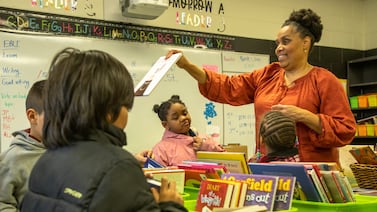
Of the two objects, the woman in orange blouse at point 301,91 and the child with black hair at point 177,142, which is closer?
the woman in orange blouse at point 301,91

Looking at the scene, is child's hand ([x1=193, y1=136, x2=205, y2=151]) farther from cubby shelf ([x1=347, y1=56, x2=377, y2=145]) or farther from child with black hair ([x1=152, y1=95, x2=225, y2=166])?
cubby shelf ([x1=347, y1=56, x2=377, y2=145])

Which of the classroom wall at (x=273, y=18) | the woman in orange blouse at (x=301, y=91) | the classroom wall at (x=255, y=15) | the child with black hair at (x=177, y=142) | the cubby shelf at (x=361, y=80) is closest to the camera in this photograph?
the woman in orange blouse at (x=301, y=91)

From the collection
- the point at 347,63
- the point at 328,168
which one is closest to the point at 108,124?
the point at 328,168

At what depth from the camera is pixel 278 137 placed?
1826mm

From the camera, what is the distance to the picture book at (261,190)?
152 centimetres

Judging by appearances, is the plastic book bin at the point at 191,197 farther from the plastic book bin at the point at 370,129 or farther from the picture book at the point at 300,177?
the plastic book bin at the point at 370,129

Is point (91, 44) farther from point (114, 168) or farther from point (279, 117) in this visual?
point (114, 168)

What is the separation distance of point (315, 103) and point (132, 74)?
2.55 m

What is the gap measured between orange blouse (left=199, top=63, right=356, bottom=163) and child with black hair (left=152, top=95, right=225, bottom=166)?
1.12 m

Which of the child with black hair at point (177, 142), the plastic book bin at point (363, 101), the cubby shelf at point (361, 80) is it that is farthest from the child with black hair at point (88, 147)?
the cubby shelf at point (361, 80)

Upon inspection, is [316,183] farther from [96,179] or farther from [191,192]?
[96,179]

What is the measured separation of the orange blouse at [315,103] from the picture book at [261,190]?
0.46m

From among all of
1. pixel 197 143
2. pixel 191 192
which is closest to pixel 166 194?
pixel 191 192

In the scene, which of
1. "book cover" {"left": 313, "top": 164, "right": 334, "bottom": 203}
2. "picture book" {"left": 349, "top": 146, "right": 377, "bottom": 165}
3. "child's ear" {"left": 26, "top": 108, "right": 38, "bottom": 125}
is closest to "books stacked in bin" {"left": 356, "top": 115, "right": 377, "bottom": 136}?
"picture book" {"left": 349, "top": 146, "right": 377, "bottom": 165}
